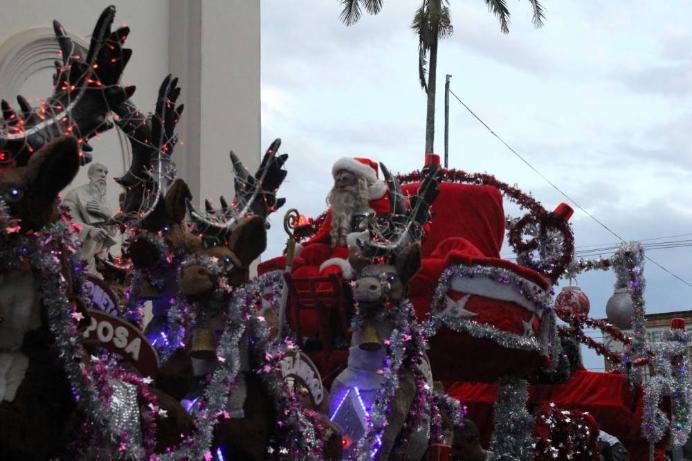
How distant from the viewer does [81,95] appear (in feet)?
16.4

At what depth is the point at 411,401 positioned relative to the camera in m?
7.33

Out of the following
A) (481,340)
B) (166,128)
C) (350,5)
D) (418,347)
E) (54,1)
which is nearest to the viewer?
(166,128)

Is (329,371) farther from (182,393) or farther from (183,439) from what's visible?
(183,439)

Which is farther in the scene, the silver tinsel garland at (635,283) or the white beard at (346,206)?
the silver tinsel garland at (635,283)

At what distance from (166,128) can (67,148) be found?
105 inches

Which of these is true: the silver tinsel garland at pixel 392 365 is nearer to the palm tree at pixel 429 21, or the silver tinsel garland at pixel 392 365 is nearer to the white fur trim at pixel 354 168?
the white fur trim at pixel 354 168

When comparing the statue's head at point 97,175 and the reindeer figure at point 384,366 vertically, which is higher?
the statue's head at point 97,175

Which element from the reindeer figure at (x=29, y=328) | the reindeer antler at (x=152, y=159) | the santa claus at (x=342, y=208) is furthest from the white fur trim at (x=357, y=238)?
the reindeer figure at (x=29, y=328)

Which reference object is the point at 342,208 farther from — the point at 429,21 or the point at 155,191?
the point at 429,21

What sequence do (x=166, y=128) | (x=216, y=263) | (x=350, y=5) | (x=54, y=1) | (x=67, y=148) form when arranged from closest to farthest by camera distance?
(x=67, y=148) < (x=216, y=263) < (x=166, y=128) < (x=54, y=1) < (x=350, y=5)

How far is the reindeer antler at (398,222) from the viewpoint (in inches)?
301

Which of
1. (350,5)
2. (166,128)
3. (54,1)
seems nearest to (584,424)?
(166,128)

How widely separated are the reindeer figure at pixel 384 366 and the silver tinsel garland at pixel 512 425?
89.4 inches

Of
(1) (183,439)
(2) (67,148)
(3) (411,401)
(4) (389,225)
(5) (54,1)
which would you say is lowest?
(1) (183,439)
